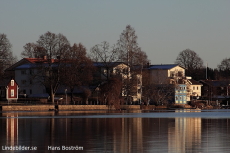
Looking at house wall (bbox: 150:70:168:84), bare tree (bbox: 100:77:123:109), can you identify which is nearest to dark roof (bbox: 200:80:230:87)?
house wall (bbox: 150:70:168:84)

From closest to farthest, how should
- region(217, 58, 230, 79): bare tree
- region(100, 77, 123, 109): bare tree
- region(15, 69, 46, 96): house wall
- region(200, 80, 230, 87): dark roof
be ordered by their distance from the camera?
region(100, 77, 123, 109): bare tree
region(15, 69, 46, 96): house wall
region(200, 80, 230, 87): dark roof
region(217, 58, 230, 79): bare tree

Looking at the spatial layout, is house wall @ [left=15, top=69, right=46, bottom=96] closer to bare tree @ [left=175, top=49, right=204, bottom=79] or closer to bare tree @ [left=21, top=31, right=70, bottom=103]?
bare tree @ [left=21, top=31, right=70, bottom=103]

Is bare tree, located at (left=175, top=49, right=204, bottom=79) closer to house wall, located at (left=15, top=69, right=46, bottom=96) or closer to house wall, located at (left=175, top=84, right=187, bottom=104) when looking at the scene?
house wall, located at (left=175, top=84, right=187, bottom=104)

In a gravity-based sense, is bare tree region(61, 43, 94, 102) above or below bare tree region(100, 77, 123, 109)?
above

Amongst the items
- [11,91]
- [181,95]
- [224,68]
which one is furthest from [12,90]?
[224,68]

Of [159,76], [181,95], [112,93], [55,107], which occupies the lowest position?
[55,107]

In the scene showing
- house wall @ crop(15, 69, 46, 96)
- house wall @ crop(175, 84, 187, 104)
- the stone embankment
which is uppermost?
house wall @ crop(15, 69, 46, 96)

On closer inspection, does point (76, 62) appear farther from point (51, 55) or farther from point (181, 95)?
point (181, 95)

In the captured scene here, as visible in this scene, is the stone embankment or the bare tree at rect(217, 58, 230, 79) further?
the bare tree at rect(217, 58, 230, 79)

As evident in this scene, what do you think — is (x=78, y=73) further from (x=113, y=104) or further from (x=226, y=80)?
(x=226, y=80)

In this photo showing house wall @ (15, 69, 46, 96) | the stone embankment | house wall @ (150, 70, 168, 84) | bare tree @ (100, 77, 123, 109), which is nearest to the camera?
the stone embankment

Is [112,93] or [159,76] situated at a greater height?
[159,76]

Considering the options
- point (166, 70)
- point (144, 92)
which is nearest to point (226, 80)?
point (166, 70)

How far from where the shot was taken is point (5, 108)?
76.1 meters
